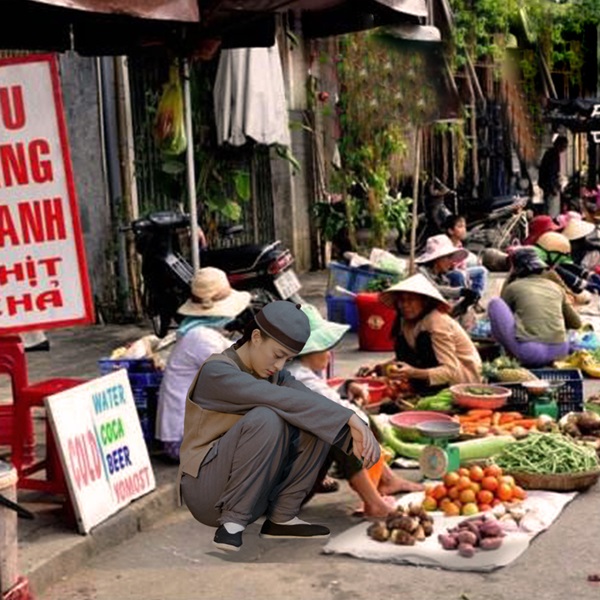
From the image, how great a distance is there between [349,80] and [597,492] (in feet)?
29.2

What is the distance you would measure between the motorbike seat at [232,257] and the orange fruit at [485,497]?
18.5 feet

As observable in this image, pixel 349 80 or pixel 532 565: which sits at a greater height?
pixel 349 80

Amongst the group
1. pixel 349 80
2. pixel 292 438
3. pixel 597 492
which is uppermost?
pixel 349 80

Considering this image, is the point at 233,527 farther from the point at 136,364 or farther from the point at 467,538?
the point at 136,364

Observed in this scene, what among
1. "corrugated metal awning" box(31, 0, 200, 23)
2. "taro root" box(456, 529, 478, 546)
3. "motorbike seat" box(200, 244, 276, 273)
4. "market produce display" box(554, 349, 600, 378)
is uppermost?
"corrugated metal awning" box(31, 0, 200, 23)

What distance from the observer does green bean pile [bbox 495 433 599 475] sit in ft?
21.5

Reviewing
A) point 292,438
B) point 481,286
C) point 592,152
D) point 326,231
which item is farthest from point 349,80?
point 592,152

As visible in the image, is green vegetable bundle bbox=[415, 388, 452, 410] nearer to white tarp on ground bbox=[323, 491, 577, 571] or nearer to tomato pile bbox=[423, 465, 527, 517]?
tomato pile bbox=[423, 465, 527, 517]

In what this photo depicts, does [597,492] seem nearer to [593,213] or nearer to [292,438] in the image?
[292,438]

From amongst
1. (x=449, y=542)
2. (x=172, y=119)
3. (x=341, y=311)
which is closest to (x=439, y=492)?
(x=449, y=542)

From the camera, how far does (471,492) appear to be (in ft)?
20.2

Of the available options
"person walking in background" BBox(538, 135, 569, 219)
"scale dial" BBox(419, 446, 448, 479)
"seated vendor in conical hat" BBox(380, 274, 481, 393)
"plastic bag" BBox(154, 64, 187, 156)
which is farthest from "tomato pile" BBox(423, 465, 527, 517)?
"person walking in background" BBox(538, 135, 569, 219)

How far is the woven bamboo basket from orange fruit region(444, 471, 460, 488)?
485 millimetres

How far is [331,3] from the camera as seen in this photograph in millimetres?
8953
